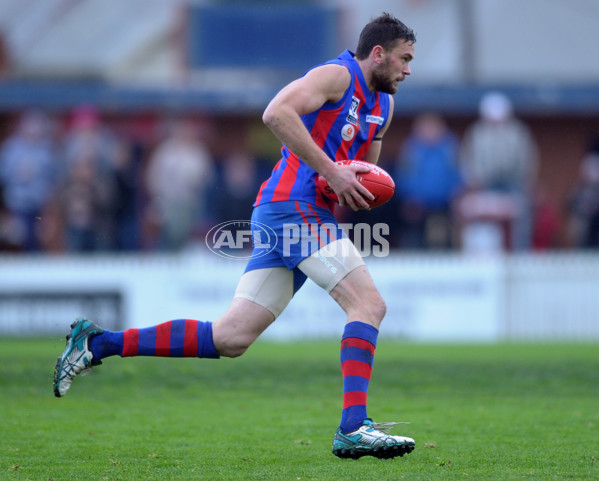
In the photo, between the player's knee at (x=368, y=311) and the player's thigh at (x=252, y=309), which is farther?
the player's thigh at (x=252, y=309)

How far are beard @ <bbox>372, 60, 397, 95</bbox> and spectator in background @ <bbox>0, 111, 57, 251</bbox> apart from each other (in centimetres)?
987

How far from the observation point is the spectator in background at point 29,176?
14.9m

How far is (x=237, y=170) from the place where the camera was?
16188mm

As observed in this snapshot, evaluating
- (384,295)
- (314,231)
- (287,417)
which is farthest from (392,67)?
(384,295)

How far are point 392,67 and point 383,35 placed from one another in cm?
18

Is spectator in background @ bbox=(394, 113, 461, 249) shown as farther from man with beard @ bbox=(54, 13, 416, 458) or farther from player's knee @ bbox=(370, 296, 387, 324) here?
player's knee @ bbox=(370, 296, 387, 324)

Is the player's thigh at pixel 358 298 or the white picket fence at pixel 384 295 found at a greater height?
the white picket fence at pixel 384 295

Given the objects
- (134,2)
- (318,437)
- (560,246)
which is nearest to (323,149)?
(318,437)

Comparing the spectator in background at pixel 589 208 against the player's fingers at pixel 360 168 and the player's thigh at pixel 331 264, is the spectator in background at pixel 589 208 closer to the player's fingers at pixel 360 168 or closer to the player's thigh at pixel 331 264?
the player's fingers at pixel 360 168

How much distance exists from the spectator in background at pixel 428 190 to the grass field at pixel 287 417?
3.97 meters

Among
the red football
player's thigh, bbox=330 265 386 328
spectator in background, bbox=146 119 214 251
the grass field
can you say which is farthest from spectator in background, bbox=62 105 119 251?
player's thigh, bbox=330 265 386 328

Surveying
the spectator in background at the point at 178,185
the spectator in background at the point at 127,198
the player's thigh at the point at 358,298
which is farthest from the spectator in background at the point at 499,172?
the player's thigh at the point at 358,298

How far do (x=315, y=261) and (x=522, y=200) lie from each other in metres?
10.3

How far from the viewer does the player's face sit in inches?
228
